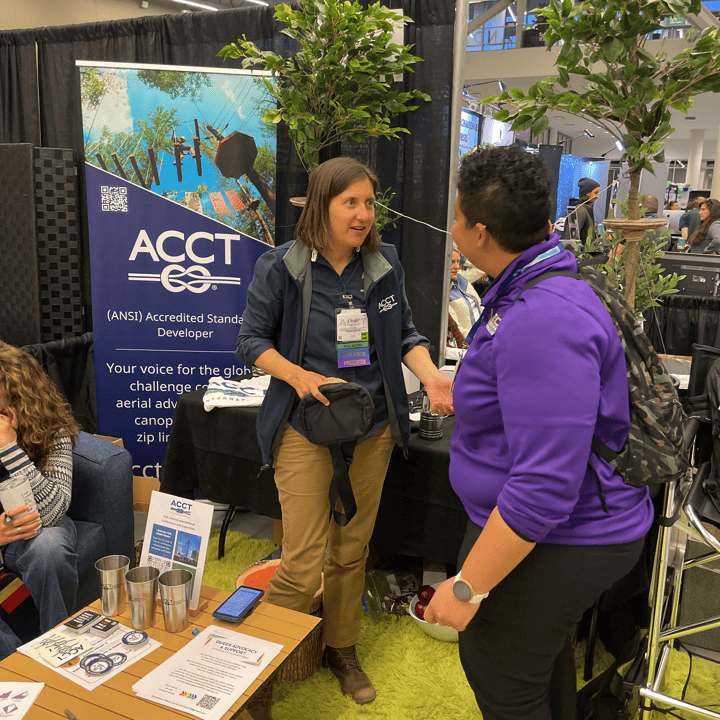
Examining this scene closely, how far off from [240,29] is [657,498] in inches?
117

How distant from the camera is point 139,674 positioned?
1357 millimetres

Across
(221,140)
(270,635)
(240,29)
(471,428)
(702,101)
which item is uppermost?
(702,101)

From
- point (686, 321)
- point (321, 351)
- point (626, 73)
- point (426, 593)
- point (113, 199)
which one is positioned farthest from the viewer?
point (686, 321)

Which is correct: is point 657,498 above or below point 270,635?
above

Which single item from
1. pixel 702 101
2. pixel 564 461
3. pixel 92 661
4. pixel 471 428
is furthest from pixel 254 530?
pixel 702 101

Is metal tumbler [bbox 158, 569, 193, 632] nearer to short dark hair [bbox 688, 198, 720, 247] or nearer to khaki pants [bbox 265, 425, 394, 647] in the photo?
khaki pants [bbox 265, 425, 394, 647]

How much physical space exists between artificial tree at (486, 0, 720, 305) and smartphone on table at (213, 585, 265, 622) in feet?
4.90

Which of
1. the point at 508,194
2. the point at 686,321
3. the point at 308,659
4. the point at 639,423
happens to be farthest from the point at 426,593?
the point at 686,321

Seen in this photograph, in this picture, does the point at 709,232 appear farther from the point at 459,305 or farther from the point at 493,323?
the point at 493,323

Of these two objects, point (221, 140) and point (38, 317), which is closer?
point (221, 140)

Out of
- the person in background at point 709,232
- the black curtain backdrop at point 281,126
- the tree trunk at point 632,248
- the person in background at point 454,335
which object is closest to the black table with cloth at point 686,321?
the person in background at point 709,232

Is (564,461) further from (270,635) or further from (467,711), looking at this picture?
(467,711)

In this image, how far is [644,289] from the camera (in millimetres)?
2480

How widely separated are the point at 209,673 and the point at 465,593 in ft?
2.12
